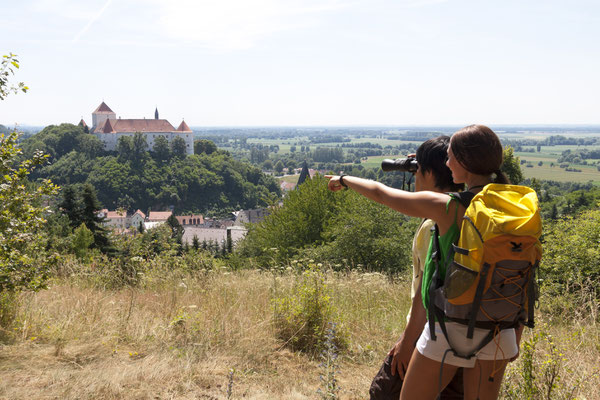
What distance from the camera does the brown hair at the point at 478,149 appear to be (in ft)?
5.25

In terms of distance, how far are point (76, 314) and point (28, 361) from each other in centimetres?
73

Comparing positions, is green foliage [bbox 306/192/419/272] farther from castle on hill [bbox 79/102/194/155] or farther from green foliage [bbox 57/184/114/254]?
castle on hill [bbox 79/102/194/155]

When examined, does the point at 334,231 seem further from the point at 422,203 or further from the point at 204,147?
the point at 204,147

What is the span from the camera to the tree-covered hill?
322ft

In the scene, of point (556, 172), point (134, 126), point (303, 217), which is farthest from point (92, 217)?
point (556, 172)

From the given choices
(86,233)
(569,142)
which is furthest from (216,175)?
(569,142)

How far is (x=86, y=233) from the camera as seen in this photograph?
22297 millimetres

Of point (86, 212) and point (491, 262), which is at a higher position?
point (491, 262)

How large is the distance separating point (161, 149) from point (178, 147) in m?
4.20

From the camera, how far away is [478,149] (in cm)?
161

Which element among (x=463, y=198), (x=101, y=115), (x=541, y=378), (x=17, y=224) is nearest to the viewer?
(x=463, y=198)

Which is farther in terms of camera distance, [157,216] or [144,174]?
[144,174]

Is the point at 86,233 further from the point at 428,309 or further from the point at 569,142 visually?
the point at 569,142

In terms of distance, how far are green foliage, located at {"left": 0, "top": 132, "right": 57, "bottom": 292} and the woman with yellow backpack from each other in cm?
330
